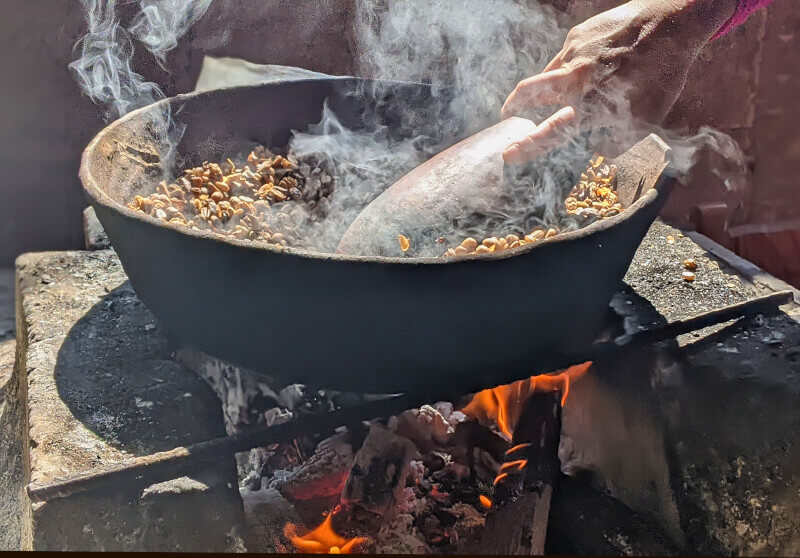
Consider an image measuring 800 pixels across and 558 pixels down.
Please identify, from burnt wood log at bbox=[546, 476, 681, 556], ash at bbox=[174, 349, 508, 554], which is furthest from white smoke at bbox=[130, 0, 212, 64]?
burnt wood log at bbox=[546, 476, 681, 556]

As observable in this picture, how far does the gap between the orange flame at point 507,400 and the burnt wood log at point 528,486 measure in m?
0.02

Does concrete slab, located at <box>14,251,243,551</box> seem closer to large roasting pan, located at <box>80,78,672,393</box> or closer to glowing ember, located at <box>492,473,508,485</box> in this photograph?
large roasting pan, located at <box>80,78,672,393</box>

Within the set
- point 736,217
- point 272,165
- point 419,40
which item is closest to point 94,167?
point 272,165

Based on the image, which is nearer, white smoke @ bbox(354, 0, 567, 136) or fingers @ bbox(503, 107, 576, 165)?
fingers @ bbox(503, 107, 576, 165)

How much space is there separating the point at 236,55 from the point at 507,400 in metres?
1.70

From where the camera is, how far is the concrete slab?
4.76 ft

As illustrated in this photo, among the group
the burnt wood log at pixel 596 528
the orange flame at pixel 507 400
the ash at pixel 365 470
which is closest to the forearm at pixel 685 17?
the orange flame at pixel 507 400

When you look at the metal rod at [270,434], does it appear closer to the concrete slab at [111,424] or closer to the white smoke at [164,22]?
the concrete slab at [111,424]

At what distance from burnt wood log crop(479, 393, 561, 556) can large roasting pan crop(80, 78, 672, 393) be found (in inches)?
14.1

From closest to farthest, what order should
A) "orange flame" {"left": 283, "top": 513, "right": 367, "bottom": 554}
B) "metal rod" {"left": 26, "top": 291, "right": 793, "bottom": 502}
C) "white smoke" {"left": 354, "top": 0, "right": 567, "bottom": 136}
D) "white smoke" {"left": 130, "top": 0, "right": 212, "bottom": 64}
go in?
"metal rod" {"left": 26, "top": 291, "right": 793, "bottom": 502}
"orange flame" {"left": 283, "top": 513, "right": 367, "bottom": 554}
"white smoke" {"left": 354, "top": 0, "right": 567, "bottom": 136}
"white smoke" {"left": 130, "top": 0, "right": 212, "bottom": 64}

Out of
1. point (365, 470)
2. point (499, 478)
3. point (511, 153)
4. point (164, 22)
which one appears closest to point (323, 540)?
point (365, 470)

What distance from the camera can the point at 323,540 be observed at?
168 centimetres

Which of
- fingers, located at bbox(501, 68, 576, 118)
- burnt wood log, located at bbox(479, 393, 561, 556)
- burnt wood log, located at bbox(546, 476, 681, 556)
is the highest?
fingers, located at bbox(501, 68, 576, 118)

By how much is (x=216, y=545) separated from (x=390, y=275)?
0.70m
